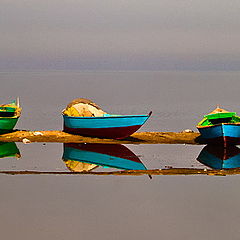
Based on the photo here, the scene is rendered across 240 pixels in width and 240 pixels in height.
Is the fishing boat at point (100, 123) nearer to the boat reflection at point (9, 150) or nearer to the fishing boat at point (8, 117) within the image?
the fishing boat at point (8, 117)

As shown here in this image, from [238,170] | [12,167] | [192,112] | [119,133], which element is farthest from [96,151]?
[192,112]

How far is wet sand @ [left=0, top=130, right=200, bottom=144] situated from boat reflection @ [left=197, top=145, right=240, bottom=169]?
3104mm

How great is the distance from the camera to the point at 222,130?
41.2m

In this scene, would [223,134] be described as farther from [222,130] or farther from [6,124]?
[6,124]

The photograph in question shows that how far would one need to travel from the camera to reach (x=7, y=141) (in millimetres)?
44062

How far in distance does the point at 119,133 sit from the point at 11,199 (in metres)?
16.8

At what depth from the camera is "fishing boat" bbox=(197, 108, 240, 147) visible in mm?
41125

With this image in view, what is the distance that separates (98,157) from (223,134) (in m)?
9.39

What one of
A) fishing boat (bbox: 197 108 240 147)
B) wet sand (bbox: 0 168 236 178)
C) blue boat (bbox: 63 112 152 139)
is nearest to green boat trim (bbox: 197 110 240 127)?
fishing boat (bbox: 197 108 240 147)

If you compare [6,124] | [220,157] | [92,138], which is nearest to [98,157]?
[92,138]

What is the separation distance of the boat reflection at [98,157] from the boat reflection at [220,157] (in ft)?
14.1

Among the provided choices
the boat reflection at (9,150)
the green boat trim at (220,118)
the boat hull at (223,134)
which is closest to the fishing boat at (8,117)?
the boat reflection at (9,150)

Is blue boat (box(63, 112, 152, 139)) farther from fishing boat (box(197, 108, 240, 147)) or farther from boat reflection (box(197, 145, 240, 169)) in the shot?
boat reflection (box(197, 145, 240, 169))

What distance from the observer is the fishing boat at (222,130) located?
41125mm
